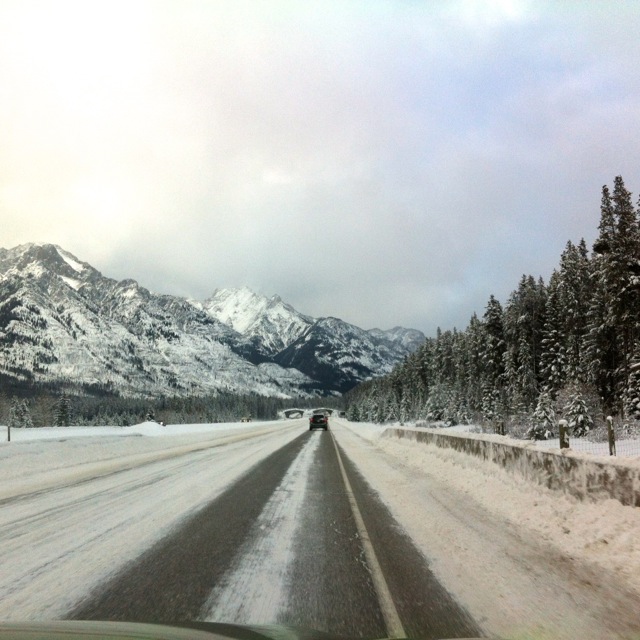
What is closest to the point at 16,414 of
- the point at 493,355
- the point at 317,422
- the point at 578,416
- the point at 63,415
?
the point at 63,415

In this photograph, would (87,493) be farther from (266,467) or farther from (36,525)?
(266,467)

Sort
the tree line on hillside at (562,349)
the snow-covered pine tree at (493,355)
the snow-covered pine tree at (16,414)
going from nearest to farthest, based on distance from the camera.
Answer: the tree line on hillside at (562,349) < the snow-covered pine tree at (493,355) < the snow-covered pine tree at (16,414)

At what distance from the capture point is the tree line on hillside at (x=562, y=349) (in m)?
34.0

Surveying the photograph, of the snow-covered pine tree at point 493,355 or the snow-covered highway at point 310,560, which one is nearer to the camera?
the snow-covered highway at point 310,560

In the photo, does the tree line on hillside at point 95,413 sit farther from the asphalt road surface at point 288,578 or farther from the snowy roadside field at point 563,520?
the asphalt road surface at point 288,578

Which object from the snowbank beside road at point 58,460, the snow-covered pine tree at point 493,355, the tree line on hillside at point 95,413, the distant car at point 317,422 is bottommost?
the tree line on hillside at point 95,413

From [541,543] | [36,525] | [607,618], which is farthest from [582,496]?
[36,525]

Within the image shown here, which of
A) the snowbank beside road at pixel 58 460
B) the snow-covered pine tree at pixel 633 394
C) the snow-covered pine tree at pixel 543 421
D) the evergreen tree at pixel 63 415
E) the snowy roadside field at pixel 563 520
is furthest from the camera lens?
the evergreen tree at pixel 63 415

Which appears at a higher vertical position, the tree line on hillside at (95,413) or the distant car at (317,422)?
the distant car at (317,422)

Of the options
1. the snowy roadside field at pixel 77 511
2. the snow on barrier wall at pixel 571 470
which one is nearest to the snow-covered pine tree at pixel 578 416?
the snowy roadside field at pixel 77 511

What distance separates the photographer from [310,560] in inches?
215

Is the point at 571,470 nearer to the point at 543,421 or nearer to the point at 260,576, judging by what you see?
the point at 260,576

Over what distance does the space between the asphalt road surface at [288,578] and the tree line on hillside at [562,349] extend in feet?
71.9

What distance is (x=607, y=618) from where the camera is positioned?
3857 mm
